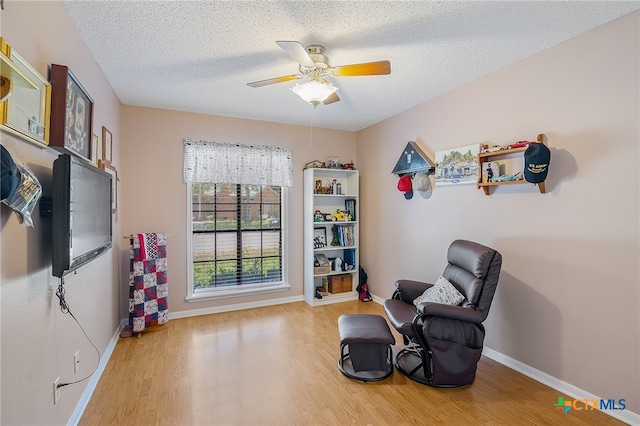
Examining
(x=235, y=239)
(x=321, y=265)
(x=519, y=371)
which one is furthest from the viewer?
(x=321, y=265)

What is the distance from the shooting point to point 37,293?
1489mm

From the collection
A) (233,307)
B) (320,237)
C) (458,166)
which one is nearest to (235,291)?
(233,307)

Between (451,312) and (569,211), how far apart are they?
3.81 feet

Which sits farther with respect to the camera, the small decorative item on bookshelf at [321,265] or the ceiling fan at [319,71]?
the small decorative item on bookshelf at [321,265]

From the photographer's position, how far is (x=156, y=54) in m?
2.46

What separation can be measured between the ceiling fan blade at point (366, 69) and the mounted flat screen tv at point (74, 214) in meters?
1.70

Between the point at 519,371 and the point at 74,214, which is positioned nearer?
the point at 74,214

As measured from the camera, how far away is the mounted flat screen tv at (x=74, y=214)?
4.84 feet

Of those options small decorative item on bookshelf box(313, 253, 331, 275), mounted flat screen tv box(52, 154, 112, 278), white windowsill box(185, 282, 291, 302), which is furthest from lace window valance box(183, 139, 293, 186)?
mounted flat screen tv box(52, 154, 112, 278)

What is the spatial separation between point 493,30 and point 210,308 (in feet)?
13.5

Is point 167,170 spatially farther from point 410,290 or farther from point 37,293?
point 410,290

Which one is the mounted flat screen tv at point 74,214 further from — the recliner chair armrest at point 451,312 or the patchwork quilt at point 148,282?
the recliner chair armrest at point 451,312

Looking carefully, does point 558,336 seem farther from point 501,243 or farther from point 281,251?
point 281,251

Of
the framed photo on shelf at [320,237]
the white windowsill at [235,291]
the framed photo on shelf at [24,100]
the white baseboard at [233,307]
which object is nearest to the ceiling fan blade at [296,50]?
the framed photo on shelf at [24,100]
